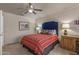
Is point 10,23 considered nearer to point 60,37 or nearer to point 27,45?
point 27,45

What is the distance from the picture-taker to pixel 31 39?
1928 millimetres

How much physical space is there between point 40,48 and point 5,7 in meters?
1.05

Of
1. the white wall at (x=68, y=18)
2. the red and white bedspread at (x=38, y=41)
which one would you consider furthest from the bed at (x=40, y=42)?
the white wall at (x=68, y=18)

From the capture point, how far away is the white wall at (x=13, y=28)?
1683 mm

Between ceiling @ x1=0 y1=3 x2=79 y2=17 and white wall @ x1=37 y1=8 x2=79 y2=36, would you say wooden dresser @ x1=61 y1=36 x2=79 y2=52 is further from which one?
ceiling @ x1=0 y1=3 x2=79 y2=17

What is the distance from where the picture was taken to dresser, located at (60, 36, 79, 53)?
1712 millimetres

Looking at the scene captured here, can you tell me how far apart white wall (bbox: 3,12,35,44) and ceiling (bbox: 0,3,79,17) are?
12 centimetres

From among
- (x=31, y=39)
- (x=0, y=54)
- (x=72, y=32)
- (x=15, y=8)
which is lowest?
(x=0, y=54)

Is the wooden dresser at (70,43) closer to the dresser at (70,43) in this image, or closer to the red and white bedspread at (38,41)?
the dresser at (70,43)

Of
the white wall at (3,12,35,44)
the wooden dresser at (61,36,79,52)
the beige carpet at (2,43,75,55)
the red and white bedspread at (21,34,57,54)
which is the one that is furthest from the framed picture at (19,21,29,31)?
the wooden dresser at (61,36,79,52)

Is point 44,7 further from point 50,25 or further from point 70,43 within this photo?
point 70,43

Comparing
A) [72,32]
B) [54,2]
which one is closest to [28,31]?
[54,2]

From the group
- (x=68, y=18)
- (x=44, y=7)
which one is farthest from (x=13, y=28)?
(x=68, y=18)

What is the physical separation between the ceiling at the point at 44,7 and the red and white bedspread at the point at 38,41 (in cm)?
45
